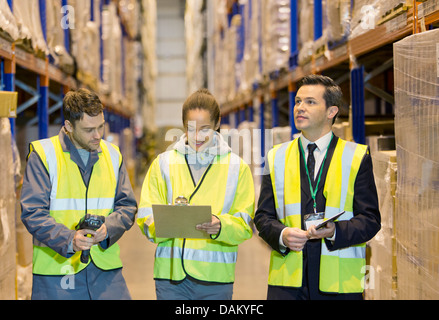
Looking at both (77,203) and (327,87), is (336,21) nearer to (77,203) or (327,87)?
(327,87)

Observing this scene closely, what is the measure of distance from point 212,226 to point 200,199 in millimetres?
179

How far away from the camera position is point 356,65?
4.18 metres

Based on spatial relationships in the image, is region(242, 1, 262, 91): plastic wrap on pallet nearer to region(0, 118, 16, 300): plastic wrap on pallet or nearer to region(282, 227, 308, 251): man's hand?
region(0, 118, 16, 300): plastic wrap on pallet

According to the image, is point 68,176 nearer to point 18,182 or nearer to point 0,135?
point 0,135

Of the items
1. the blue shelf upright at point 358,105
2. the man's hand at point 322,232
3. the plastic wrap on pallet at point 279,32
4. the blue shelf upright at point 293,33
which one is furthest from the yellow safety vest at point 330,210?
the plastic wrap on pallet at point 279,32

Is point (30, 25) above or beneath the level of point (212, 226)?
above

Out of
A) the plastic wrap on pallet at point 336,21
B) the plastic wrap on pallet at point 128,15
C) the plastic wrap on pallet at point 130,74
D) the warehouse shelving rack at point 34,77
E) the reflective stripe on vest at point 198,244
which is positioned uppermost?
the plastic wrap on pallet at point 128,15

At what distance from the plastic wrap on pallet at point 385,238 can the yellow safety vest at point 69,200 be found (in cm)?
176

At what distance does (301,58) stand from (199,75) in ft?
45.6

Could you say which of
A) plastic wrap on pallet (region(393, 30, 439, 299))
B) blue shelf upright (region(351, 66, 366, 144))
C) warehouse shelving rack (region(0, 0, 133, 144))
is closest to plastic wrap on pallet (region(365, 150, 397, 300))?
plastic wrap on pallet (region(393, 30, 439, 299))

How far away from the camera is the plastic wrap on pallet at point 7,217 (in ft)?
11.3

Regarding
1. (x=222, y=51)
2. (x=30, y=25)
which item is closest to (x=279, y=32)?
(x=30, y=25)

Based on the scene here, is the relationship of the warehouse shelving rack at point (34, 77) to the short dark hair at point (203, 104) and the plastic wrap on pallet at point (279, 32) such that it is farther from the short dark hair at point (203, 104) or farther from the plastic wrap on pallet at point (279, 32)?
the plastic wrap on pallet at point (279, 32)
